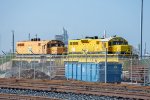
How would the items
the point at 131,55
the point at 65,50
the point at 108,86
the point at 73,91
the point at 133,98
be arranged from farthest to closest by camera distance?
the point at 65,50 → the point at 131,55 → the point at 108,86 → the point at 73,91 → the point at 133,98

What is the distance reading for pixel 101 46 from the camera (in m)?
36.2

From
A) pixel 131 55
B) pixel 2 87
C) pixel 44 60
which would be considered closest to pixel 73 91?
pixel 2 87

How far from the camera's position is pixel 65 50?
42469 millimetres

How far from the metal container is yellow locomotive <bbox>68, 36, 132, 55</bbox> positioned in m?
5.76

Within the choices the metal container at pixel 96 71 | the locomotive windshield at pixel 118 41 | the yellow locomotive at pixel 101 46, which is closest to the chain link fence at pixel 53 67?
the yellow locomotive at pixel 101 46

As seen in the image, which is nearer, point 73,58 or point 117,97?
point 117,97

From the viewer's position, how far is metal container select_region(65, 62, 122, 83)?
2844 centimetres

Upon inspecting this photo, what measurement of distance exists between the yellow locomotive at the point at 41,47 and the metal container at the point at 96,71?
1094 cm

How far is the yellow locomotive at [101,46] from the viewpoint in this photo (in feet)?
118

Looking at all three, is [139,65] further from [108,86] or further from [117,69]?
[108,86]

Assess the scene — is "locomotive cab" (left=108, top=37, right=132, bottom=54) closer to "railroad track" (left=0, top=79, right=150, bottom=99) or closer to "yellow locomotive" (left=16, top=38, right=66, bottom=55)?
"yellow locomotive" (left=16, top=38, right=66, bottom=55)

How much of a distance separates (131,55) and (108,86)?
56.5 feet

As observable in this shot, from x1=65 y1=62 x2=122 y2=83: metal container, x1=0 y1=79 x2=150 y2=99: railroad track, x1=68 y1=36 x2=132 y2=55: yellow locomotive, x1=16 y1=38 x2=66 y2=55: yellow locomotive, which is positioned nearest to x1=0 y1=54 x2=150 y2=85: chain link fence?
x1=68 y1=36 x2=132 y2=55: yellow locomotive

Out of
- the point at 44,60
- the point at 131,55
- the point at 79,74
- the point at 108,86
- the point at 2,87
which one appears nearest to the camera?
the point at 108,86
